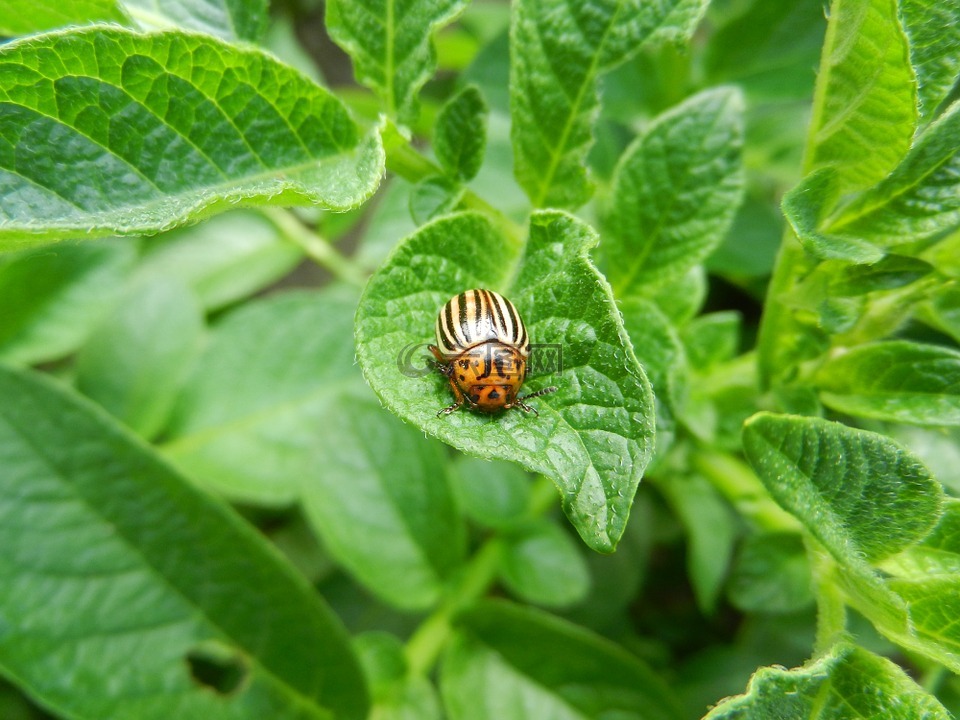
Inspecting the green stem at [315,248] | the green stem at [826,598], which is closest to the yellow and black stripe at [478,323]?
the green stem at [826,598]

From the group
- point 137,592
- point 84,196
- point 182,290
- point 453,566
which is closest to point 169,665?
point 137,592

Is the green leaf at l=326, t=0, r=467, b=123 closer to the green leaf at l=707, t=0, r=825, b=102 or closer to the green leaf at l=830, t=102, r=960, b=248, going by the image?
the green leaf at l=830, t=102, r=960, b=248

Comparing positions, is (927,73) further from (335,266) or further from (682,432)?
(335,266)

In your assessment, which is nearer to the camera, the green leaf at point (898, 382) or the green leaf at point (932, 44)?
the green leaf at point (932, 44)

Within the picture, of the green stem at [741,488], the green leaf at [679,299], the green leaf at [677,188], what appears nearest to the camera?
the green leaf at [677,188]

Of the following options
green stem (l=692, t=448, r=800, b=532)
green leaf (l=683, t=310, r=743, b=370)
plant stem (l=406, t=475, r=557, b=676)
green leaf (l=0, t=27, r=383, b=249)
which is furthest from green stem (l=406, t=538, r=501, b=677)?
green leaf (l=0, t=27, r=383, b=249)

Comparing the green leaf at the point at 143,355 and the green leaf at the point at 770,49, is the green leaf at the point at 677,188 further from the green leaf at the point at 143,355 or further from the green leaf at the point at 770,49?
the green leaf at the point at 143,355

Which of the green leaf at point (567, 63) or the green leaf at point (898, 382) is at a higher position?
the green leaf at point (567, 63)
